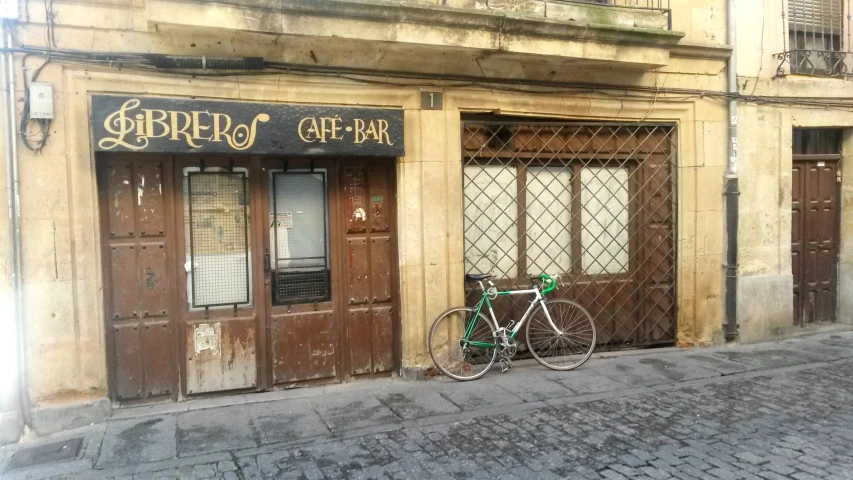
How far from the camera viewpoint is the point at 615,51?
264 inches

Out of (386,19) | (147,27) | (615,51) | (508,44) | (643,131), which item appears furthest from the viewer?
(643,131)

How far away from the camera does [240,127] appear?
5582 mm

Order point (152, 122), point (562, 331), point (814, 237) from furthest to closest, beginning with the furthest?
point (814, 237) < point (562, 331) < point (152, 122)

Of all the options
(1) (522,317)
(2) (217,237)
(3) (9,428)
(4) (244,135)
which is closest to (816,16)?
(1) (522,317)

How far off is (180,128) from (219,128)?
33 cm

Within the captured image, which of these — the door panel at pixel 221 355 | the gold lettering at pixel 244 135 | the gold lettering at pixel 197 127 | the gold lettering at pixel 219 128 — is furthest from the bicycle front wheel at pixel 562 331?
the gold lettering at pixel 197 127

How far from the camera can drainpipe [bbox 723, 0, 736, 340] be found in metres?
7.76

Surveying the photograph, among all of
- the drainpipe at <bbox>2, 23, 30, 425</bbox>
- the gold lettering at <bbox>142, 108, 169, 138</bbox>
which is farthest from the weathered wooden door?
the drainpipe at <bbox>2, 23, 30, 425</bbox>

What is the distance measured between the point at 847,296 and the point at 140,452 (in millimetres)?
9220

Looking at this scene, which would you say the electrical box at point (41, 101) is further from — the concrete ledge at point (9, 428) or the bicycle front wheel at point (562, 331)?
the bicycle front wheel at point (562, 331)

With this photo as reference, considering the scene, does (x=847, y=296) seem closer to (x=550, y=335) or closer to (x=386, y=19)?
A: (x=550, y=335)

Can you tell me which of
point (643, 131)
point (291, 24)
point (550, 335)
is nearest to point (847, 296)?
point (643, 131)

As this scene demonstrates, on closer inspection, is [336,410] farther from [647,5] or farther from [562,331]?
[647,5]

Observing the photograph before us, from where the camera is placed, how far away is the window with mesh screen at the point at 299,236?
617 cm
